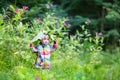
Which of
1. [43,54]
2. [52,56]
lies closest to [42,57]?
[43,54]

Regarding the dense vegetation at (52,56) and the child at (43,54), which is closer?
the dense vegetation at (52,56)

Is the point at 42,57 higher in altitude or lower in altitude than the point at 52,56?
higher

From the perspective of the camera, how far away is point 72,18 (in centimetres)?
1181

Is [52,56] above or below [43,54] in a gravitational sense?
below

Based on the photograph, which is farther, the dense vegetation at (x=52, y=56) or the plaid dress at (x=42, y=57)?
the plaid dress at (x=42, y=57)

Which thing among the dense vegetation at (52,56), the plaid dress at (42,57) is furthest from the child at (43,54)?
the dense vegetation at (52,56)

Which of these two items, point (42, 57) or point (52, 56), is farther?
point (52, 56)

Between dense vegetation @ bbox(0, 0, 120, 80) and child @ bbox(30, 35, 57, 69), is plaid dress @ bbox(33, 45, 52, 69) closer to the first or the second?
child @ bbox(30, 35, 57, 69)

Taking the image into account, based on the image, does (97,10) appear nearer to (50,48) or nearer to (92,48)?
(92,48)

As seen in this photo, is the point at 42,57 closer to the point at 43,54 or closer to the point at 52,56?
the point at 43,54

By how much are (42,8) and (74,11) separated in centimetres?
371

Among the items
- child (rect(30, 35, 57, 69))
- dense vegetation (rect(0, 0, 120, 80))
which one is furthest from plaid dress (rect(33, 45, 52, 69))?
dense vegetation (rect(0, 0, 120, 80))

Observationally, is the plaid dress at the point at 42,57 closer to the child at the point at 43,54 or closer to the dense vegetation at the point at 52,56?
the child at the point at 43,54

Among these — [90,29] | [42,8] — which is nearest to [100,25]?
[90,29]
